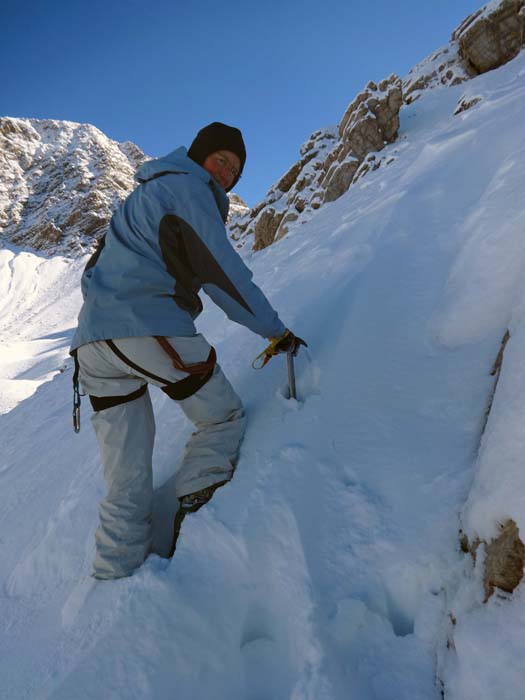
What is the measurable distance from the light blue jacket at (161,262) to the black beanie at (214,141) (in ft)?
0.59

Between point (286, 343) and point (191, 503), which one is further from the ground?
point (286, 343)

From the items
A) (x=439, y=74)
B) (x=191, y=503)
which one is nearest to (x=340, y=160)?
(x=439, y=74)

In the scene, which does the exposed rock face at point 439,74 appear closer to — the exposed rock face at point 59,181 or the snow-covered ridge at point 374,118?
the snow-covered ridge at point 374,118

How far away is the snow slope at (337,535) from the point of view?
1.16 meters

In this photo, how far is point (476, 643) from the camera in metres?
0.96

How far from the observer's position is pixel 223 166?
220 centimetres

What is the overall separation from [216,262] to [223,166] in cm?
68

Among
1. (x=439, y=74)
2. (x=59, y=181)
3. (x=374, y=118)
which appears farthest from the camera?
(x=59, y=181)

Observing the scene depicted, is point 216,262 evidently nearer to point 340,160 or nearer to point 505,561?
point 505,561

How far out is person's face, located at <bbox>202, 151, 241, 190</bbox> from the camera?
2.17 meters

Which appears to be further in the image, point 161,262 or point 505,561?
point 161,262

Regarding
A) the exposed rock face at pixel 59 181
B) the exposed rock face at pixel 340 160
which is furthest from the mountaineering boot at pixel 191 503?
the exposed rock face at pixel 59 181

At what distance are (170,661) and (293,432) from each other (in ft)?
3.37

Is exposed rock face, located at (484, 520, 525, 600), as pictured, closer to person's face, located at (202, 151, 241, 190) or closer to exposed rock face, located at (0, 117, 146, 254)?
person's face, located at (202, 151, 241, 190)
